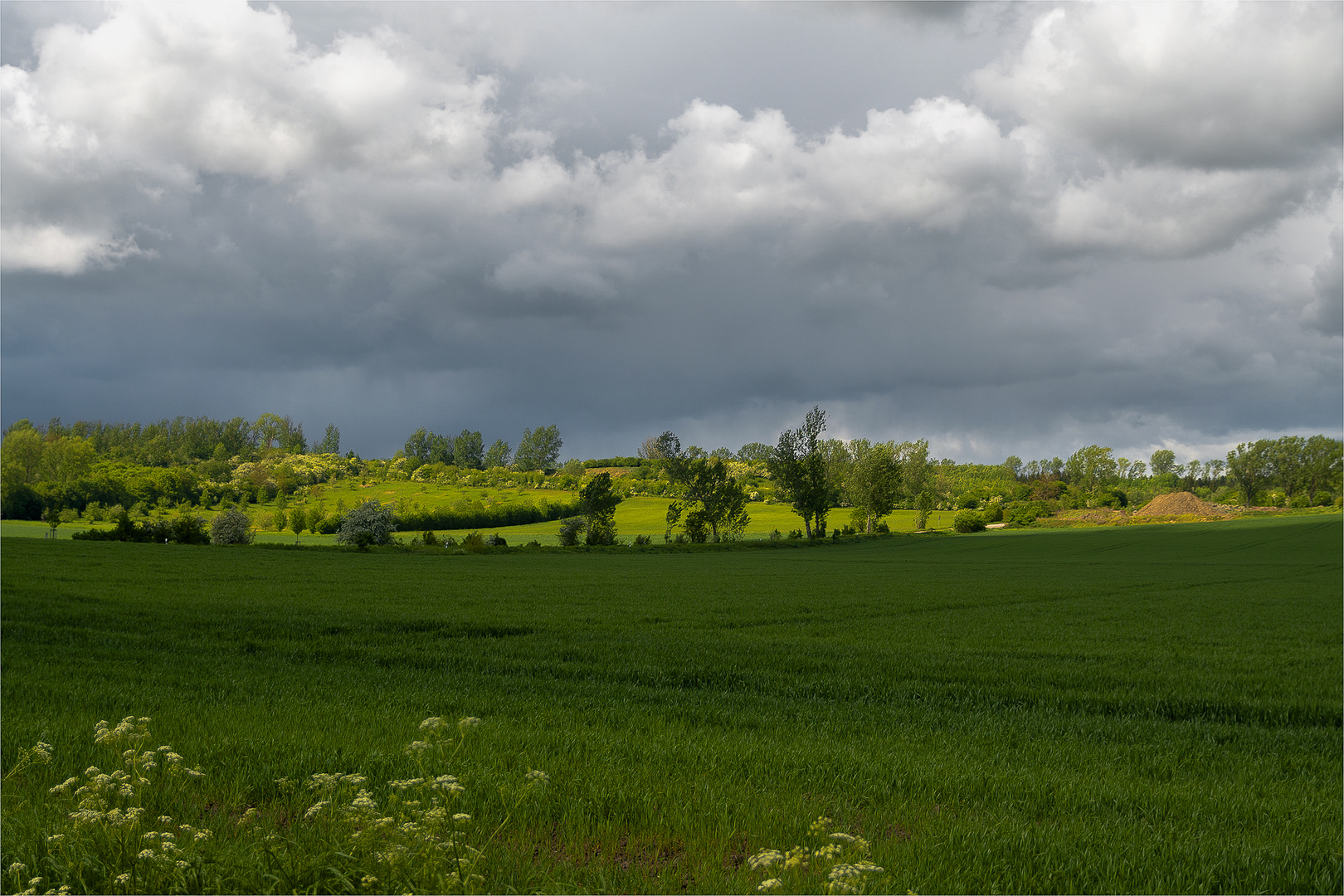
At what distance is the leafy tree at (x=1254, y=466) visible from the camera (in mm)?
153750

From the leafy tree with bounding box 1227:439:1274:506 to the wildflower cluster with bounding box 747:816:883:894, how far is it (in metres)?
189

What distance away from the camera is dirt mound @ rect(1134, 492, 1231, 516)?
410 feet

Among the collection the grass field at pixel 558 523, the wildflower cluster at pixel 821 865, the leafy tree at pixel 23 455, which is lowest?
the grass field at pixel 558 523

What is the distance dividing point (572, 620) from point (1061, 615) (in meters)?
16.2

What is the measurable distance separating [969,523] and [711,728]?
109789 mm

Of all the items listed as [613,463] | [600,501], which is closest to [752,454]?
[613,463]

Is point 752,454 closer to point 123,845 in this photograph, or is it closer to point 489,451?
point 489,451

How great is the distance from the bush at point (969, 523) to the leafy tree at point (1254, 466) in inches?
3290

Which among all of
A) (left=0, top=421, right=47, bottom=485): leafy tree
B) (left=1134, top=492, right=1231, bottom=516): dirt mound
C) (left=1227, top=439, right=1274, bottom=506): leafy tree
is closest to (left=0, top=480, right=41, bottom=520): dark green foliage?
(left=0, top=421, right=47, bottom=485): leafy tree

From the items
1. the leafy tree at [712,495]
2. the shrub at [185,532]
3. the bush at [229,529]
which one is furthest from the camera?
the leafy tree at [712,495]

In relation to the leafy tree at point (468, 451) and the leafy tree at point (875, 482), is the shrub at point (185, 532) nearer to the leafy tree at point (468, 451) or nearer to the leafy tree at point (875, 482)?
the leafy tree at point (875, 482)

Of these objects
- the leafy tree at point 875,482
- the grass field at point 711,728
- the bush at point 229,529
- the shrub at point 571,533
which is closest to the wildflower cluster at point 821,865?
the grass field at point 711,728

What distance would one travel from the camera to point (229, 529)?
67875 millimetres

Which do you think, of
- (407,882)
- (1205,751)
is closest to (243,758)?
(407,882)
